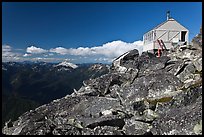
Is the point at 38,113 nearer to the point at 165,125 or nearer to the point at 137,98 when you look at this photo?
the point at 137,98

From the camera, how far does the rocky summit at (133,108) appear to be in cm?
1753

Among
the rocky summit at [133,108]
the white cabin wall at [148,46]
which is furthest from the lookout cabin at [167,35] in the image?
the rocky summit at [133,108]

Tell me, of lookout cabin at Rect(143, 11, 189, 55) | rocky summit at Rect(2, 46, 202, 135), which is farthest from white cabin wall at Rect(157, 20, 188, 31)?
rocky summit at Rect(2, 46, 202, 135)

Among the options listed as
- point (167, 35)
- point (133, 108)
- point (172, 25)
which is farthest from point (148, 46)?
point (133, 108)

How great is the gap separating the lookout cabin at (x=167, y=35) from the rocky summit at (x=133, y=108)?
13149mm

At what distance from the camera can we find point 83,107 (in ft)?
78.0

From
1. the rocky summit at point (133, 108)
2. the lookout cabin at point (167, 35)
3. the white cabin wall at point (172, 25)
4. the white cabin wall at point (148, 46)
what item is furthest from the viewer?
the white cabin wall at point (172, 25)

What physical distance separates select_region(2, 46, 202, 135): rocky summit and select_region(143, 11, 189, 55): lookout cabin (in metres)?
13.1

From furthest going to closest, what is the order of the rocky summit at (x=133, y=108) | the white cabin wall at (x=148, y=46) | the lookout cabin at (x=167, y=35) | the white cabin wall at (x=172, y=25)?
1. the white cabin wall at (x=172, y=25)
2. the white cabin wall at (x=148, y=46)
3. the lookout cabin at (x=167, y=35)
4. the rocky summit at (x=133, y=108)

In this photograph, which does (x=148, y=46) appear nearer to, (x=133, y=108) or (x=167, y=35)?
(x=167, y=35)

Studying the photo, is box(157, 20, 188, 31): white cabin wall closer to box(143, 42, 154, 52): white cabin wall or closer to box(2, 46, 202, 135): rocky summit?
box(143, 42, 154, 52): white cabin wall

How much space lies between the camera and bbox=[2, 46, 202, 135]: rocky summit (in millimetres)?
17531

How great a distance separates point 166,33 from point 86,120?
3198 centimetres

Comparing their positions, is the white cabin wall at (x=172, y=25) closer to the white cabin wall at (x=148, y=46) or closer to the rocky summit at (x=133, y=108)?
the white cabin wall at (x=148, y=46)
